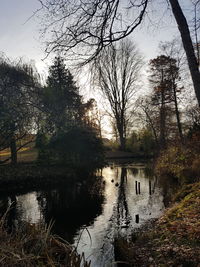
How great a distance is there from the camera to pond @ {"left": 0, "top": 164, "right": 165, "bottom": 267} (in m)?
8.07

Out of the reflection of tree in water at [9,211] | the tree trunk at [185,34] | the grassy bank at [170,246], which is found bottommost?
the reflection of tree in water at [9,211]

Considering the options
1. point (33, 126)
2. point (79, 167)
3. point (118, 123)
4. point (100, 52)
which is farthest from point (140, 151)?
point (100, 52)

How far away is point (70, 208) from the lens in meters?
12.7

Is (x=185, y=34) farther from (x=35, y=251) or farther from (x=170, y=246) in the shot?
(x=170, y=246)

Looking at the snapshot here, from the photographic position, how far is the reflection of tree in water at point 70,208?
9812mm

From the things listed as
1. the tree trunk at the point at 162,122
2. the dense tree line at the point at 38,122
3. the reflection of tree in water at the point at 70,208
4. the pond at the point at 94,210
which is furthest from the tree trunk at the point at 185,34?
the tree trunk at the point at 162,122

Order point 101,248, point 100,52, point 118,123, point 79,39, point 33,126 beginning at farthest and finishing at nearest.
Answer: point 118,123, point 33,126, point 101,248, point 100,52, point 79,39

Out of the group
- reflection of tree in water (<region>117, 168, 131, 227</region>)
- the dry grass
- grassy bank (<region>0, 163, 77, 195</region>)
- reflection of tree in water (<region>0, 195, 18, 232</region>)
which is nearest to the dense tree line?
grassy bank (<region>0, 163, 77, 195</region>)

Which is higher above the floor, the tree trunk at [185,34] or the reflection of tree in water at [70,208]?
the tree trunk at [185,34]

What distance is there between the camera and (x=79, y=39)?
176 inches

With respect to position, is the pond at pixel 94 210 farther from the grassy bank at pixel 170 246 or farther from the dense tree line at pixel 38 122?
the dense tree line at pixel 38 122

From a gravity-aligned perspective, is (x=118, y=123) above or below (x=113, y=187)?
above

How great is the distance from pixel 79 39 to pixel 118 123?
35.1m

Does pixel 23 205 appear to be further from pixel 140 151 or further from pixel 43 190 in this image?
pixel 140 151
